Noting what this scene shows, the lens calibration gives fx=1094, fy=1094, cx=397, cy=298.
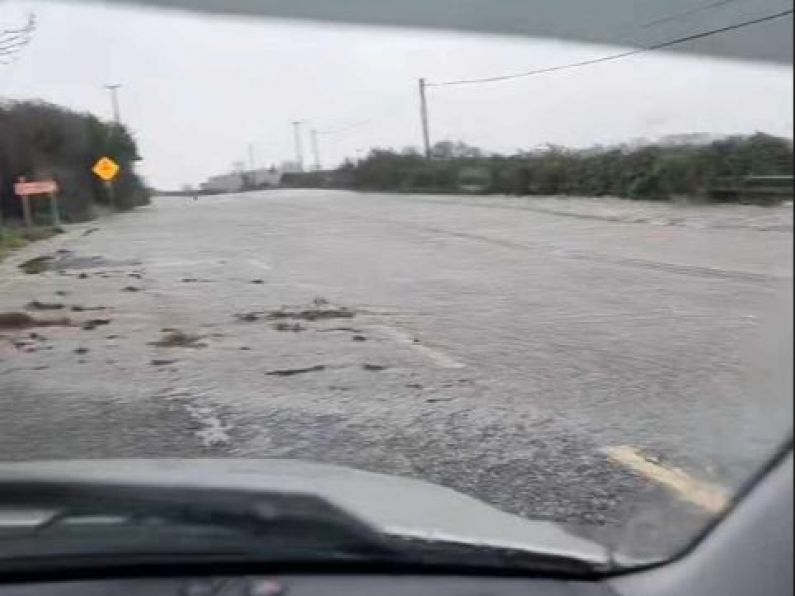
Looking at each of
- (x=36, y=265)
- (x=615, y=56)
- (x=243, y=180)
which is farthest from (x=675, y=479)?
(x=36, y=265)

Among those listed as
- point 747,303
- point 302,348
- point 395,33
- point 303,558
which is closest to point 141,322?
point 302,348

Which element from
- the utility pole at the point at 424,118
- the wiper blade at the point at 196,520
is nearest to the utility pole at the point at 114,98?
the utility pole at the point at 424,118

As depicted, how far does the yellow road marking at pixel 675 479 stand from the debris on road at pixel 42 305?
267cm

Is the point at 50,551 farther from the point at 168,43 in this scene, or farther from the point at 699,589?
the point at 168,43

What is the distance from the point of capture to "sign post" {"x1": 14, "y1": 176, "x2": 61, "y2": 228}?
4152 millimetres

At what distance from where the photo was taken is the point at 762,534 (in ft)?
5.76

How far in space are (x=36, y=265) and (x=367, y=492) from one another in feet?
9.04

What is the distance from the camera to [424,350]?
6.28 metres

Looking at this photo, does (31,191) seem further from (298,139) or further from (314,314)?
(314,314)

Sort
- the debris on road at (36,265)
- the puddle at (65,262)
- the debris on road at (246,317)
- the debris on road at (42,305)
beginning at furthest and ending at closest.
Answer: the debris on road at (246,317)
the debris on road at (42,305)
the puddle at (65,262)
the debris on road at (36,265)

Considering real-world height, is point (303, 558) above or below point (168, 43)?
below

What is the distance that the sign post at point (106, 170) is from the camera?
416cm

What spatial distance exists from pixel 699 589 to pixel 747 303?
2.06 meters

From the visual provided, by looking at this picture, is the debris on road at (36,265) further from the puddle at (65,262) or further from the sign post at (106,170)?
the sign post at (106,170)
